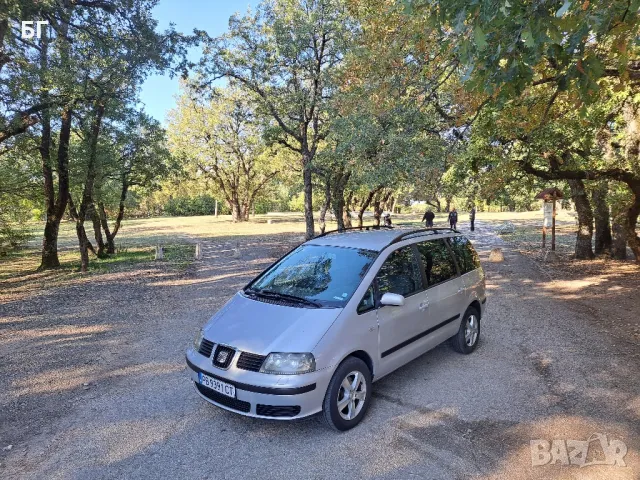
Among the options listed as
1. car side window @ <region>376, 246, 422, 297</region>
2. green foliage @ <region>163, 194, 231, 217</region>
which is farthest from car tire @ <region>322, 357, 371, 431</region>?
green foliage @ <region>163, 194, 231, 217</region>

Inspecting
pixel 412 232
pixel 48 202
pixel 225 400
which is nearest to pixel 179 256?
pixel 48 202

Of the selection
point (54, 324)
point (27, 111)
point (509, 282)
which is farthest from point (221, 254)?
point (509, 282)

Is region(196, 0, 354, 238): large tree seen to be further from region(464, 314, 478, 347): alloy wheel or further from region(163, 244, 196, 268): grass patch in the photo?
region(464, 314, 478, 347): alloy wheel

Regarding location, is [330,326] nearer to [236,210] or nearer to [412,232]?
[412,232]

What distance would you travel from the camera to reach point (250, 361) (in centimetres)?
375

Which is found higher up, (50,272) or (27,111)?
(27,111)

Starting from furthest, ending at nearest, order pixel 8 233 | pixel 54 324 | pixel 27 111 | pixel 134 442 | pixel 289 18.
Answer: pixel 289 18 → pixel 8 233 → pixel 27 111 → pixel 54 324 → pixel 134 442

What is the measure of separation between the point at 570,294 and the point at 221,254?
13.9 m

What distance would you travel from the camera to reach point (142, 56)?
11320 millimetres

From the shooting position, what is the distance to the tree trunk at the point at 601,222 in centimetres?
1441

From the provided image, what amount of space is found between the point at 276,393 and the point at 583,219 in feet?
49.6

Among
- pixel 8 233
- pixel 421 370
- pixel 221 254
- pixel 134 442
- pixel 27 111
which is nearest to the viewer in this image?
pixel 134 442

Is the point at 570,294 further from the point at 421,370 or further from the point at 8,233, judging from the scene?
the point at 8,233

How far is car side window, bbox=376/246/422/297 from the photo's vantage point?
452 cm
